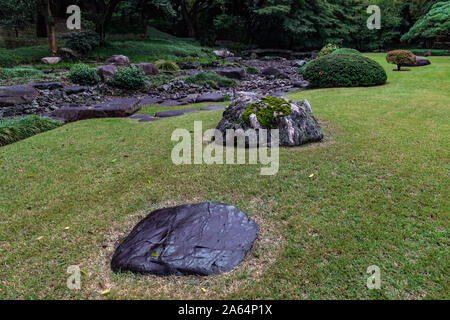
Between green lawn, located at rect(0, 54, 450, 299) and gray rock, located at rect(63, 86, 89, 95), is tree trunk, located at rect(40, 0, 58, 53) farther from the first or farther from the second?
green lawn, located at rect(0, 54, 450, 299)

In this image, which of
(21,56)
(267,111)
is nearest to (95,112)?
(267,111)

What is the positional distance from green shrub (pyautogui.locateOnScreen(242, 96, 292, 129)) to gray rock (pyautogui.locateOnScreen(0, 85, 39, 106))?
693 cm

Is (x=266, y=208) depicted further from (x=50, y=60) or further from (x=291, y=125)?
(x=50, y=60)

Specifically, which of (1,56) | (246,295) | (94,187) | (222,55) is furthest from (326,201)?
(222,55)

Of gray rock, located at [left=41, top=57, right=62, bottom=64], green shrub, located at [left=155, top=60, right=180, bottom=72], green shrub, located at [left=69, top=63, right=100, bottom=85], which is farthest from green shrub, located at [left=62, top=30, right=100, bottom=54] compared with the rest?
green shrub, located at [left=69, top=63, right=100, bottom=85]

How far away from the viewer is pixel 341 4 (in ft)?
88.6

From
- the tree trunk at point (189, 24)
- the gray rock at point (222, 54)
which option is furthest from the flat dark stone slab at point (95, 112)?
the tree trunk at point (189, 24)

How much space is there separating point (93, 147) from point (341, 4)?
101 ft

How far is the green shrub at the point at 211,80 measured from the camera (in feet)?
36.6

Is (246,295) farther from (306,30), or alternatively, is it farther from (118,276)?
(306,30)

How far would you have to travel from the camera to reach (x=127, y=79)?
985 centimetres

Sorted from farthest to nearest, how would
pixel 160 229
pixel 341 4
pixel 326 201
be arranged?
pixel 341 4 → pixel 326 201 → pixel 160 229

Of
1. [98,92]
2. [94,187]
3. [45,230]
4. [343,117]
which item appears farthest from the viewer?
[98,92]
